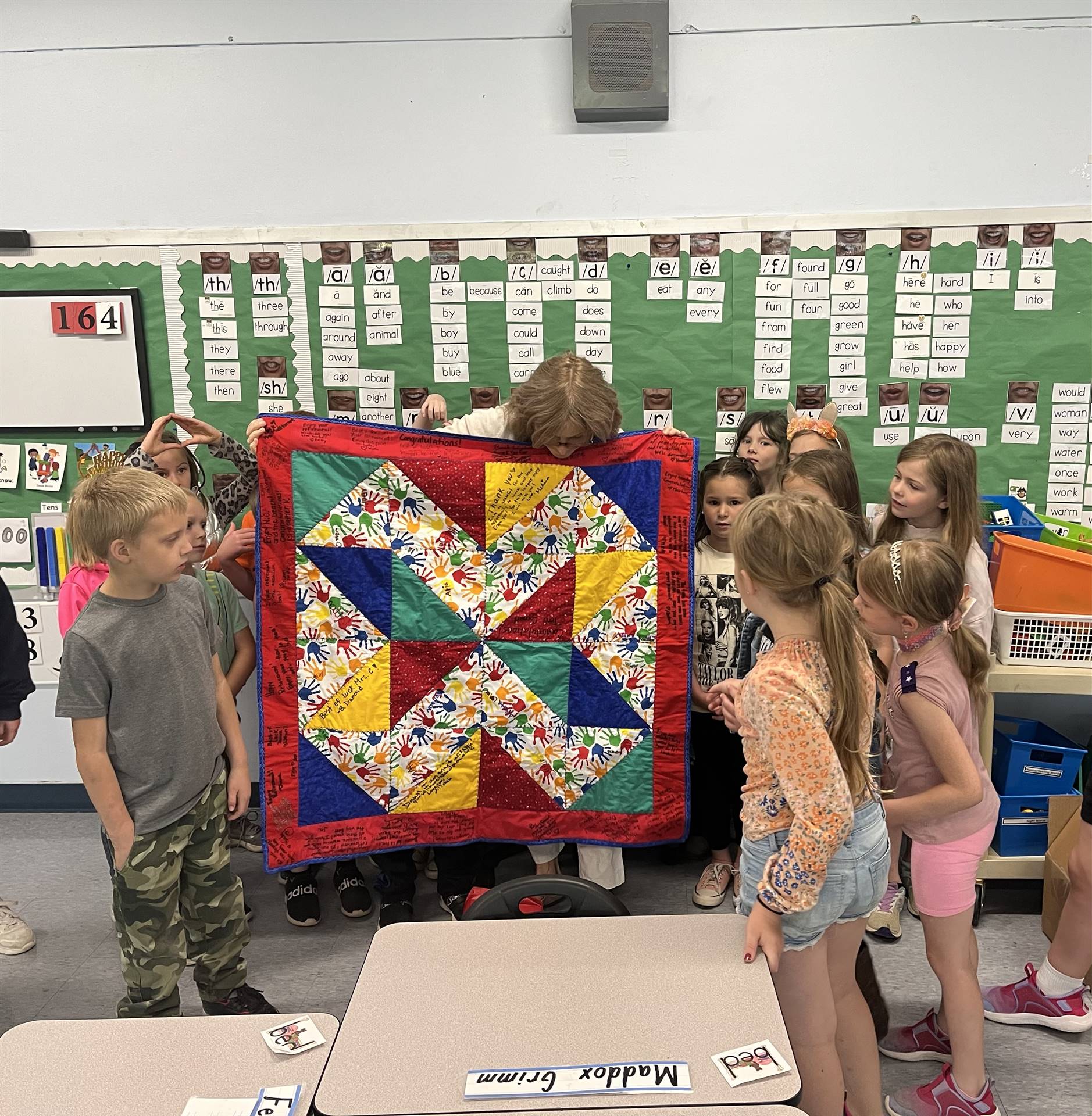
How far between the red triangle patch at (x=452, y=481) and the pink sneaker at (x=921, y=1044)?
160cm

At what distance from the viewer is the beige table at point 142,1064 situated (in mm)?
1125

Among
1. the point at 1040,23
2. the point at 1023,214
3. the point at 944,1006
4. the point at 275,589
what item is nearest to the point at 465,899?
the point at 275,589

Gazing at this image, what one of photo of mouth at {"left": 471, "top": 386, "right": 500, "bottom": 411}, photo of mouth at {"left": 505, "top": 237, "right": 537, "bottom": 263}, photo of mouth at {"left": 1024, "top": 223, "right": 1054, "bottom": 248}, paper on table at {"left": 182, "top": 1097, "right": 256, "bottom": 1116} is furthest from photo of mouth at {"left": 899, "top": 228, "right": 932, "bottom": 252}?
paper on table at {"left": 182, "top": 1097, "right": 256, "bottom": 1116}

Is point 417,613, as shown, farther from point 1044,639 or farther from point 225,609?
point 1044,639

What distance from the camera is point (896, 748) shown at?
189 cm

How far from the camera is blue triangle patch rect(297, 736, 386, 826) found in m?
2.48

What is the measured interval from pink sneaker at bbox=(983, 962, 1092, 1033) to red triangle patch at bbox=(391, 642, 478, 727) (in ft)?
5.13

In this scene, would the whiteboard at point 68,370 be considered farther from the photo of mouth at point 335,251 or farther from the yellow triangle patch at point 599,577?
the yellow triangle patch at point 599,577

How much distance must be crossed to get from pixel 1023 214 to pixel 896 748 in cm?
204

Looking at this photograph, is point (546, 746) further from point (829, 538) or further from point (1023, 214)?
point (1023, 214)

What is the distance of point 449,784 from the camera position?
254cm

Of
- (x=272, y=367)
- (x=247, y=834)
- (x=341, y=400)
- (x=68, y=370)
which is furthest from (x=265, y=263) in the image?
(x=247, y=834)

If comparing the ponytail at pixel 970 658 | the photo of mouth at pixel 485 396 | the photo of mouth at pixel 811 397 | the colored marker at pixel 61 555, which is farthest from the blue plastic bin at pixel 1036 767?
the colored marker at pixel 61 555

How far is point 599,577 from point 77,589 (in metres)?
1.32
